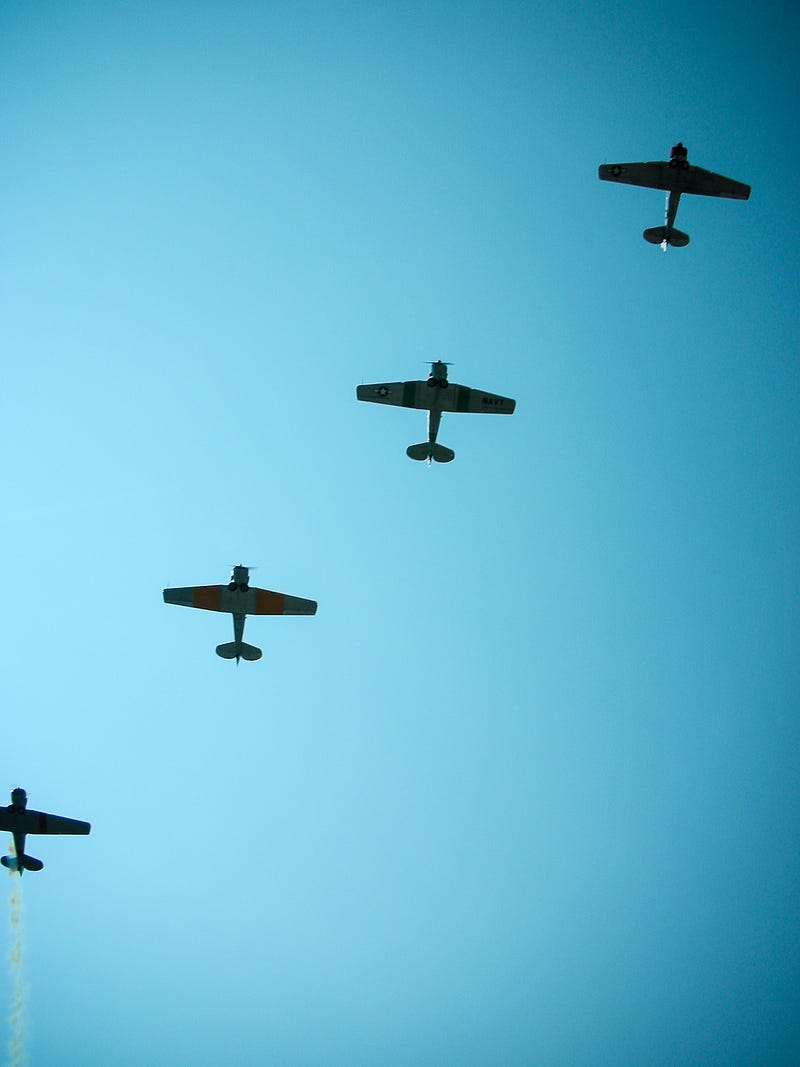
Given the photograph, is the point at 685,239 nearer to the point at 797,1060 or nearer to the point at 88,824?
the point at 88,824

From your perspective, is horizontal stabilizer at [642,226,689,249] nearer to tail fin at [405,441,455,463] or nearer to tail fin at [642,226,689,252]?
tail fin at [642,226,689,252]

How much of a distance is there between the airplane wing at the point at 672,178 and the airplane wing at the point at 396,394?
13347mm

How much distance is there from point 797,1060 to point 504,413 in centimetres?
18134

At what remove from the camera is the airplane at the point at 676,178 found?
39312 mm

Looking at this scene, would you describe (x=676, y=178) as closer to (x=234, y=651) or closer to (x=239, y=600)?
(x=239, y=600)

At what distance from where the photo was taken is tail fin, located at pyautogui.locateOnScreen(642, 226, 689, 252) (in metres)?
41.0

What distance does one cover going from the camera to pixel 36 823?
4262 centimetres

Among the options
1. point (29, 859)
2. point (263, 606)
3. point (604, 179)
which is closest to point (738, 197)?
point (604, 179)

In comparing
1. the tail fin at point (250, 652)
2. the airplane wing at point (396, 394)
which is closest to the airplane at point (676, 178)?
the airplane wing at point (396, 394)

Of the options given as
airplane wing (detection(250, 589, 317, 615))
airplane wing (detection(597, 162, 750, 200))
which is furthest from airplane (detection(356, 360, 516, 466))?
airplane wing (detection(597, 162, 750, 200))

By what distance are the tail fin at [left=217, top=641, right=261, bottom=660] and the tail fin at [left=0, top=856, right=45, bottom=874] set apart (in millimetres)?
14687

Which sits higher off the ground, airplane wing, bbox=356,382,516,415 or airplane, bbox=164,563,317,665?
airplane wing, bbox=356,382,516,415

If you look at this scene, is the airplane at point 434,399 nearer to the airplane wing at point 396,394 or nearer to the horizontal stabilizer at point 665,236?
the airplane wing at point 396,394

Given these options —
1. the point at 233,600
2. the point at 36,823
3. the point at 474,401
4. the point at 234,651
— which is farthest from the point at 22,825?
the point at 474,401
